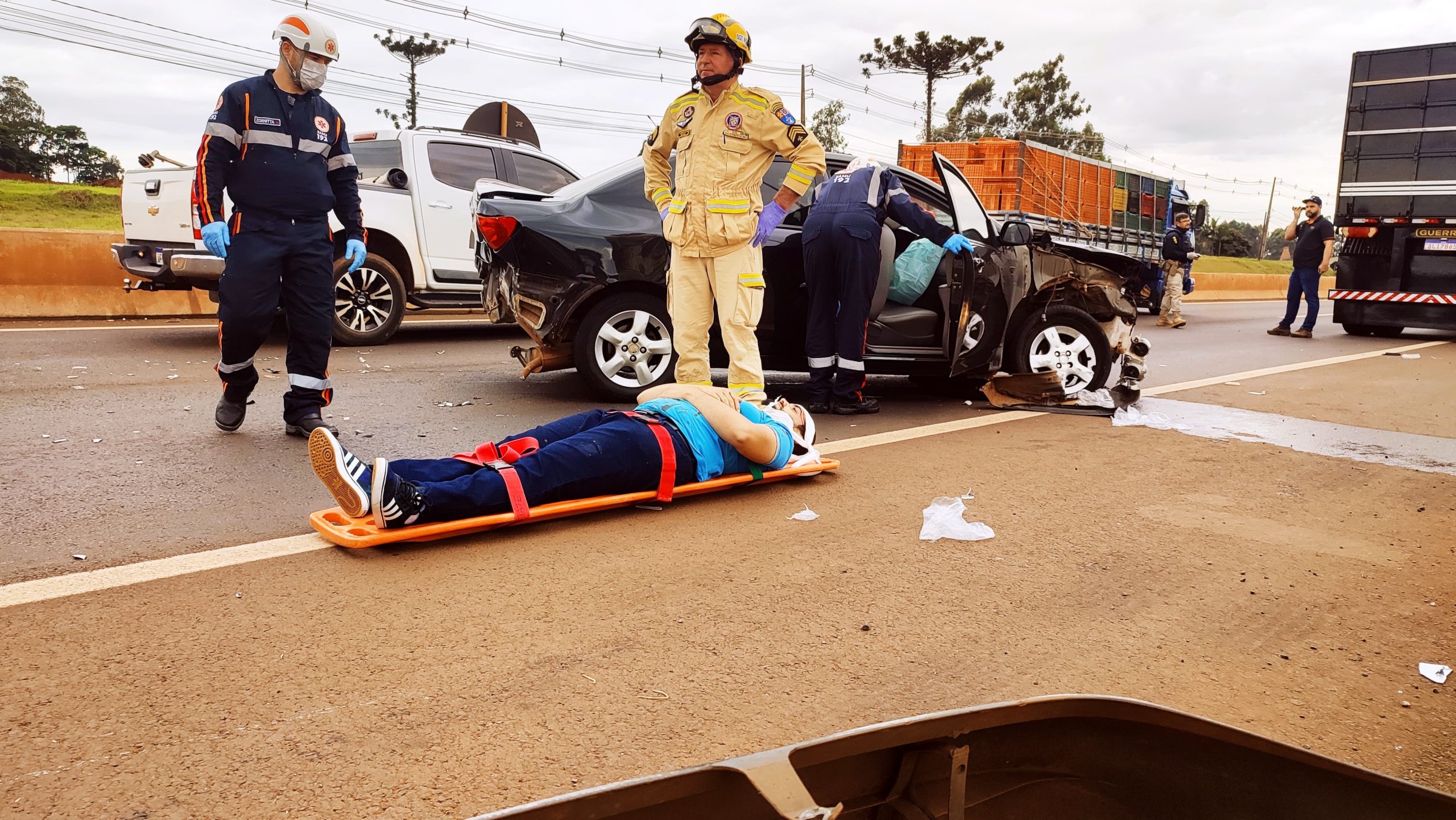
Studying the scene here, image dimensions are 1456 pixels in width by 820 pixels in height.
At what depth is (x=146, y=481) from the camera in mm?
4102

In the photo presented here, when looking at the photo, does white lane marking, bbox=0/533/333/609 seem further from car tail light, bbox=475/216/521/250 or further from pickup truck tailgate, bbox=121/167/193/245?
pickup truck tailgate, bbox=121/167/193/245

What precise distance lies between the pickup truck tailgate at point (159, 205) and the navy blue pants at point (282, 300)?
370 cm

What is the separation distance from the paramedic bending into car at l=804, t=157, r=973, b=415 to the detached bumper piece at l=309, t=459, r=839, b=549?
222 centimetres

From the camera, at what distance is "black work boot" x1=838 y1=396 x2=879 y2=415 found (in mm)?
6305

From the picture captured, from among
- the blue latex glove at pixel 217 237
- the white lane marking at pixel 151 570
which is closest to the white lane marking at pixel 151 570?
the white lane marking at pixel 151 570

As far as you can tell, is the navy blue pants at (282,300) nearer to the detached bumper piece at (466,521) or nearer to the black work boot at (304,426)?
the black work boot at (304,426)

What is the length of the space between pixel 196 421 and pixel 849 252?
3767mm

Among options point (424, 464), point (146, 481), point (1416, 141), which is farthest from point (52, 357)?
point (1416, 141)

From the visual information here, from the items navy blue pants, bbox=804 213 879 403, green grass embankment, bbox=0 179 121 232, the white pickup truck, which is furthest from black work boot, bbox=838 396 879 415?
green grass embankment, bbox=0 179 121 232

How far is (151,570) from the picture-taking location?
10.0 feet

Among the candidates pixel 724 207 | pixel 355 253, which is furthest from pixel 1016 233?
pixel 355 253

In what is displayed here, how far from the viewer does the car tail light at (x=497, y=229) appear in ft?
19.4

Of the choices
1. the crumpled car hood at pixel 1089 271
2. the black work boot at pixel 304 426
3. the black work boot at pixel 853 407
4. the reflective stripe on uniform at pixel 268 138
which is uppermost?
the reflective stripe on uniform at pixel 268 138

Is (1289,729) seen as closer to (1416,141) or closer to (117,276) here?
(117,276)
